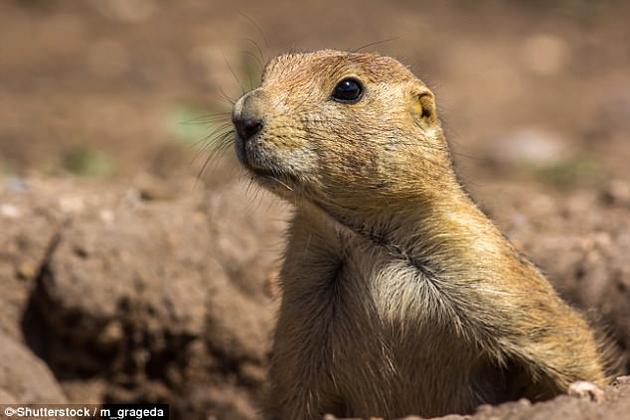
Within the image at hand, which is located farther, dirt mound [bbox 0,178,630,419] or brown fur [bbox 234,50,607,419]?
dirt mound [bbox 0,178,630,419]

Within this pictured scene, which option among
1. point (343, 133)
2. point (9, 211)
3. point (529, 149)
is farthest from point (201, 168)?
point (343, 133)

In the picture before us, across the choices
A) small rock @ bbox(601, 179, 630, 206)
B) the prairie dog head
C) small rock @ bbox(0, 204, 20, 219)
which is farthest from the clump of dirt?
small rock @ bbox(601, 179, 630, 206)

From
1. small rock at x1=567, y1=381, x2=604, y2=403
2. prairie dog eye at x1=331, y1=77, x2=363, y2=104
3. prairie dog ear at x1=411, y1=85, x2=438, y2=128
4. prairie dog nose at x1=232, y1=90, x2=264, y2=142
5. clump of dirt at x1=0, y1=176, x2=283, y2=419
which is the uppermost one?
prairie dog ear at x1=411, y1=85, x2=438, y2=128

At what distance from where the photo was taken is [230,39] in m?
12.7

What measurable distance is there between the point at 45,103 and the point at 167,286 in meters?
5.40

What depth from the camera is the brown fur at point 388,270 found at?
4508 millimetres

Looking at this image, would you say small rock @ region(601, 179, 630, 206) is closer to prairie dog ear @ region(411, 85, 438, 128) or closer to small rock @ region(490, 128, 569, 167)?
small rock @ region(490, 128, 569, 167)

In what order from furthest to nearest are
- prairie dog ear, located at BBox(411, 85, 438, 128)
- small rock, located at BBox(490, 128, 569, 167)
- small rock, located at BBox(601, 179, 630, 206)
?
small rock, located at BBox(490, 128, 569, 167) < small rock, located at BBox(601, 179, 630, 206) < prairie dog ear, located at BBox(411, 85, 438, 128)

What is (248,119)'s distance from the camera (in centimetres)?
435

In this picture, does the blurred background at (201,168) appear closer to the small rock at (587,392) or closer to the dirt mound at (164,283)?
the dirt mound at (164,283)

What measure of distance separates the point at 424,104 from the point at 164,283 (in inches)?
87.3

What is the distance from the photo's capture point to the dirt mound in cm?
619

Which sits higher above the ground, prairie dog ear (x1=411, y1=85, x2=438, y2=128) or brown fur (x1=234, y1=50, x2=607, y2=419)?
prairie dog ear (x1=411, y1=85, x2=438, y2=128)

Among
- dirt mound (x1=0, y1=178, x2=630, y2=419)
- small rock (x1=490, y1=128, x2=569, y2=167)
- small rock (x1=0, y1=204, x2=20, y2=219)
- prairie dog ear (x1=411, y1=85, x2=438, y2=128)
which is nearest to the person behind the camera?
prairie dog ear (x1=411, y1=85, x2=438, y2=128)
